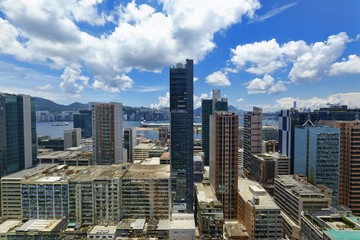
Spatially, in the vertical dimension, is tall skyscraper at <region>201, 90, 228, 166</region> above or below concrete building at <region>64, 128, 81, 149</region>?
above

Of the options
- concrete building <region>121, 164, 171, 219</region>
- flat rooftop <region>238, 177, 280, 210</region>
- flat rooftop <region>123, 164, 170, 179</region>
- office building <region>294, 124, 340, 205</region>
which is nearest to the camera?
flat rooftop <region>238, 177, 280, 210</region>

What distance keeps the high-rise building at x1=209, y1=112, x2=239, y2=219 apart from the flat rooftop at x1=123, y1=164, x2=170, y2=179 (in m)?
18.5

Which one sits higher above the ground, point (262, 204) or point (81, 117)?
point (81, 117)

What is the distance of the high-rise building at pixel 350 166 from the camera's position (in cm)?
6512

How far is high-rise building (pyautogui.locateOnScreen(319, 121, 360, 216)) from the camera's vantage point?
214ft

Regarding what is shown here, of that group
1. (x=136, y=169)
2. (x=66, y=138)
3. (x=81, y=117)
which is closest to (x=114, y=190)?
(x=136, y=169)

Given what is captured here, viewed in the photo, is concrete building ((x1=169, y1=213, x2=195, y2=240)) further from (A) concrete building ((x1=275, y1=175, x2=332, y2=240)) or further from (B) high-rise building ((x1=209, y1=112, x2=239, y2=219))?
(A) concrete building ((x1=275, y1=175, x2=332, y2=240))

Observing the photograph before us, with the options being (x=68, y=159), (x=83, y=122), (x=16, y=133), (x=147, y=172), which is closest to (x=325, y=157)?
(x=147, y=172)

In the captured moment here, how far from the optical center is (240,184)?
74.8m

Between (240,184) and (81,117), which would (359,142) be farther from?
(81,117)

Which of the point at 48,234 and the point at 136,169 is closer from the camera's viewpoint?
the point at 48,234

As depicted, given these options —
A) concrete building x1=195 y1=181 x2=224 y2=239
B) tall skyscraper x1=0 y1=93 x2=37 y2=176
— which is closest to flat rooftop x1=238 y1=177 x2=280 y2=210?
concrete building x1=195 y1=181 x2=224 y2=239

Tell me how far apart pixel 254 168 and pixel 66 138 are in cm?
12524

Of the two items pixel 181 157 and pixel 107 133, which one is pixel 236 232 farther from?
pixel 107 133
